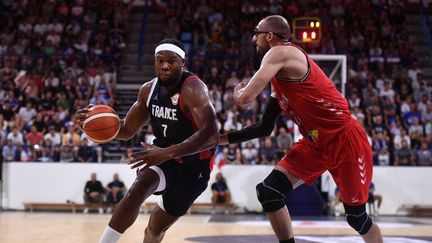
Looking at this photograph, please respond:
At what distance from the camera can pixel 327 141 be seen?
5.72 metres

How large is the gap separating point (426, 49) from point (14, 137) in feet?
42.5

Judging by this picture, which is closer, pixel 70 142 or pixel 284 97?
pixel 284 97

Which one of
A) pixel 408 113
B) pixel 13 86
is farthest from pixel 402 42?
pixel 13 86

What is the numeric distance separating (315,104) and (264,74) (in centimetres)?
56

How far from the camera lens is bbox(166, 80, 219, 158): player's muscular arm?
5152mm

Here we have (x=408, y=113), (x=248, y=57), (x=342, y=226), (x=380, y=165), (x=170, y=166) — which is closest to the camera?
(x=170, y=166)

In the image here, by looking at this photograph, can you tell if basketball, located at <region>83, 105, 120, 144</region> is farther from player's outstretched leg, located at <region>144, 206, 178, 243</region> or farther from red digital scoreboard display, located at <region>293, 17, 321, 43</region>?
red digital scoreboard display, located at <region>293, 17, 321, 43</region>

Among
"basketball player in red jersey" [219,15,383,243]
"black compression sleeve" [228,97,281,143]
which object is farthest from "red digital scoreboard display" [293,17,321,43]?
"basketball player in red jersey" [219,15,383,243]

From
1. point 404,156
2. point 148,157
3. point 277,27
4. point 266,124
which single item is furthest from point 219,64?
point 148,157

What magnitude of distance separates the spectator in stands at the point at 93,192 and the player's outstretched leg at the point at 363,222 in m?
11.0

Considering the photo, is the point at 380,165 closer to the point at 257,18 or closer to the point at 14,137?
the point at 257,18

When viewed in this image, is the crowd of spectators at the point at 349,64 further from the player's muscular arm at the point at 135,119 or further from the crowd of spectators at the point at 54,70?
the player's muscular arm at the point at 135,119

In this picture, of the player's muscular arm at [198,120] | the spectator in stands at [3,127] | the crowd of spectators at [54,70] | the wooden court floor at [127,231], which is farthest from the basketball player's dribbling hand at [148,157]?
the spectator in stands at [3,127]

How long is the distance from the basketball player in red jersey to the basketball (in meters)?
1.08
